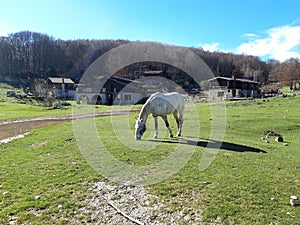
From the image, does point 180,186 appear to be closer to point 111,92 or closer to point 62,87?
point 111,92

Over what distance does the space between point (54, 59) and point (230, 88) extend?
112 meters

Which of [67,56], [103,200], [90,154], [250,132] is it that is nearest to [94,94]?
[250,132]

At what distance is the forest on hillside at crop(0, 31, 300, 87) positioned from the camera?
395ft

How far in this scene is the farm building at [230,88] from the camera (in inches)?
2640

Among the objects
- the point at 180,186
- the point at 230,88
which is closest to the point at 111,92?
the point at 230,88

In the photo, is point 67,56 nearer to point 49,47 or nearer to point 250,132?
point 49,47

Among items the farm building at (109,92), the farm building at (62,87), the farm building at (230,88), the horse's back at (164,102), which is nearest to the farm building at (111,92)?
the farm building at (109,92)

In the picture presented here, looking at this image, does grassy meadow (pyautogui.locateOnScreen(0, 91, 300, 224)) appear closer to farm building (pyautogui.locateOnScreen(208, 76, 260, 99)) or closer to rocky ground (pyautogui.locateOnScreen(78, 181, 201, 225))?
rocky ground (pyautogui.locateOnScreen(78, 181, 201, 225))

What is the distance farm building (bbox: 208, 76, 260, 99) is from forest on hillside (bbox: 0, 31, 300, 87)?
37.5 m

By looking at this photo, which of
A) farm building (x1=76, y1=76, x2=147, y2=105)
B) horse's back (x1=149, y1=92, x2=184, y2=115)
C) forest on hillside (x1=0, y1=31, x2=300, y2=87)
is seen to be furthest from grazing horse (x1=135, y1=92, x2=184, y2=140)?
forest on hillside (x1=0, y1=31, x2=300, y2=87)

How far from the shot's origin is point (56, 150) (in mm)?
12844

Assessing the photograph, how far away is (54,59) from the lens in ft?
458

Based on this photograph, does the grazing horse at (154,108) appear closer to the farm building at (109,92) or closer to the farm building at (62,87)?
the farm building at (109,92)

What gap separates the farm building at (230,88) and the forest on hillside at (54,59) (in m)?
37.5
